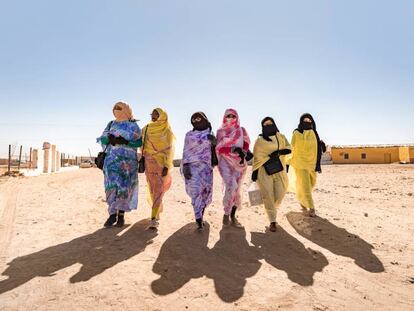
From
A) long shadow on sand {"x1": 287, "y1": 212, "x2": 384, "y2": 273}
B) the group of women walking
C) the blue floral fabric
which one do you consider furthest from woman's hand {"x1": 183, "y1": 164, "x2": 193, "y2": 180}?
long shadow on sand {"x1": 287, "y1": 212, "x2": 384, "y2": 273}

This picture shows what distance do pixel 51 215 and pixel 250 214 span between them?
356 cm

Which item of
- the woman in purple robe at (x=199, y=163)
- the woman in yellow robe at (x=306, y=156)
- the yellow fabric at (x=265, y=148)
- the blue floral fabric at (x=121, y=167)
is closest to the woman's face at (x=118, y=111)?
the blue floral fabric at (x=121, y=167)

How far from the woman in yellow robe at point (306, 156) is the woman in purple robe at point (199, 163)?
1895 mm

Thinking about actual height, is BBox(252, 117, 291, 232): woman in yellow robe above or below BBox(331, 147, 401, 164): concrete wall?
below

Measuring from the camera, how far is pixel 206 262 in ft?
12.0

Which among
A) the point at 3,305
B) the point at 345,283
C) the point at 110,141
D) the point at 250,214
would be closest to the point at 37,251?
the point at 3,305

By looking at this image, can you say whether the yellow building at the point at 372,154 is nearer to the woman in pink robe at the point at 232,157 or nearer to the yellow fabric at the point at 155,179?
the woman in pink robe at the point at 232,157

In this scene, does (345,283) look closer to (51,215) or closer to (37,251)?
(37,251)

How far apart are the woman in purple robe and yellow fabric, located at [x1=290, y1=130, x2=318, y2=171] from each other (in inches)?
74.0

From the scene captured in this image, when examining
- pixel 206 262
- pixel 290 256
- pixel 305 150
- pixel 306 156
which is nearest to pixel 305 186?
pixel 306 156

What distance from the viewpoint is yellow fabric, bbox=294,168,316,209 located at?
620cm

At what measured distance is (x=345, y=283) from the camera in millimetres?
3197

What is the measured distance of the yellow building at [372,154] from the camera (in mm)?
42531

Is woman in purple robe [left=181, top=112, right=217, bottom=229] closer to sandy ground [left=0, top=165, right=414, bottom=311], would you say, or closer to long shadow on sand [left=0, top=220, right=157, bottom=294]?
sandy ground [left=0, top=165, right=414, bottom=311]
